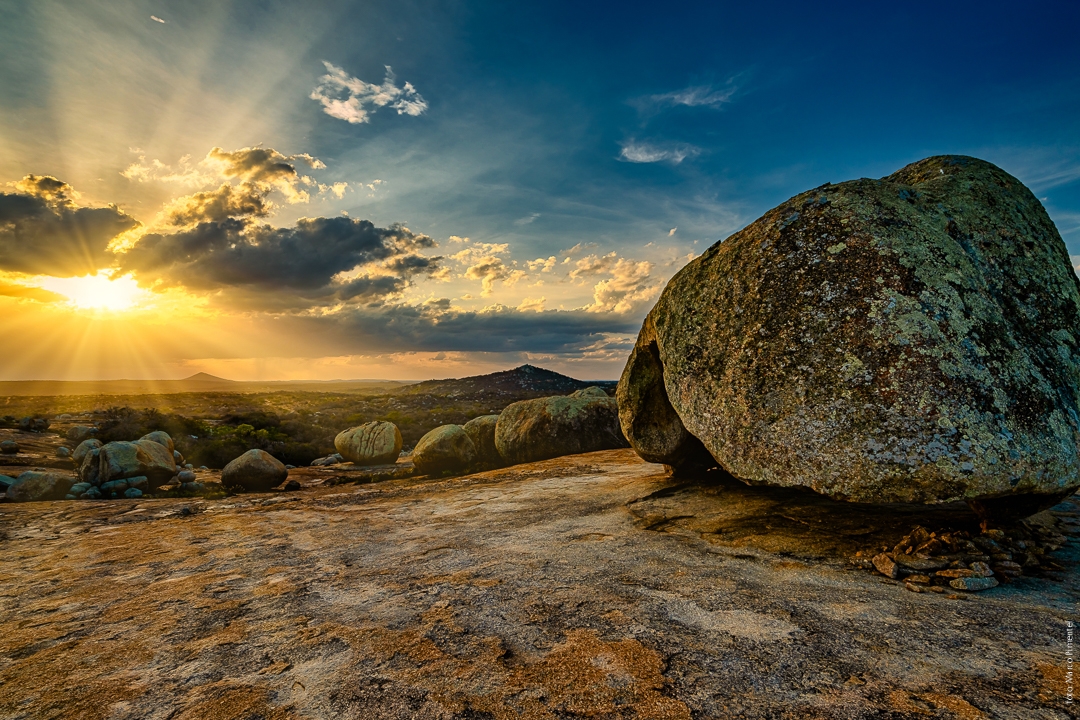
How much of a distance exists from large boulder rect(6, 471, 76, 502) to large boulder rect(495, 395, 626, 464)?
390 inches

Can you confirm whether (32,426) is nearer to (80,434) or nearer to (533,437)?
(80,434)

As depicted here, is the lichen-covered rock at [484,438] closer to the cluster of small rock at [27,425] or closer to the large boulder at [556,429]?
the large boulder at [556,429]

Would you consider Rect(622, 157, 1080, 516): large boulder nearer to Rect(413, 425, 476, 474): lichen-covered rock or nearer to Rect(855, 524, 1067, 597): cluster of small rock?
Rect(855, 524, 1067, 597): cluster of small rock

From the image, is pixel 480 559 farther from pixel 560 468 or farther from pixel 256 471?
pixel 256 471

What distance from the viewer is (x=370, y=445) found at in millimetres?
18375

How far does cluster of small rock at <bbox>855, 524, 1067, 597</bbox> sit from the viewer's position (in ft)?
13.7

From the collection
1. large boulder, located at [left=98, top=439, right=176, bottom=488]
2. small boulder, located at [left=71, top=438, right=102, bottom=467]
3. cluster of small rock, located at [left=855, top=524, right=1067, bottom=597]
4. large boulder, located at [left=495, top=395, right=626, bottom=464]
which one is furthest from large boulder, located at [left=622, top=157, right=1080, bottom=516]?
small boulder, located at [left=71, top=438, right=102, bottom=467]

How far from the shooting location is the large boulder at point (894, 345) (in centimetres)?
437

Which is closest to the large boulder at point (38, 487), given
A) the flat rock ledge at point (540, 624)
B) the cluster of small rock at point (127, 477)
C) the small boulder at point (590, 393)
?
the cluster of small rock at point (127, 477)

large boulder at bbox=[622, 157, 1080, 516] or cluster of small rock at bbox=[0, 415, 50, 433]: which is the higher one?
large boulder at bbox=[622, 157, 1080, 516]

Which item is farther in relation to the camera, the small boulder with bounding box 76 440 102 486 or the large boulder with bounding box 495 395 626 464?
the large boulder with bounding box 495 395 626 464

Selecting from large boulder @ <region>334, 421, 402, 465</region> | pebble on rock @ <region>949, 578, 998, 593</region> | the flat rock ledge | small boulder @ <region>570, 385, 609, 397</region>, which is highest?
small boulder @ <region>570, 385, 609, 397</region>

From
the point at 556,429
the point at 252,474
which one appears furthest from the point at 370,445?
the point at 556,429

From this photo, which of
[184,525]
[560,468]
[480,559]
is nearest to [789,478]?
[480,559]
